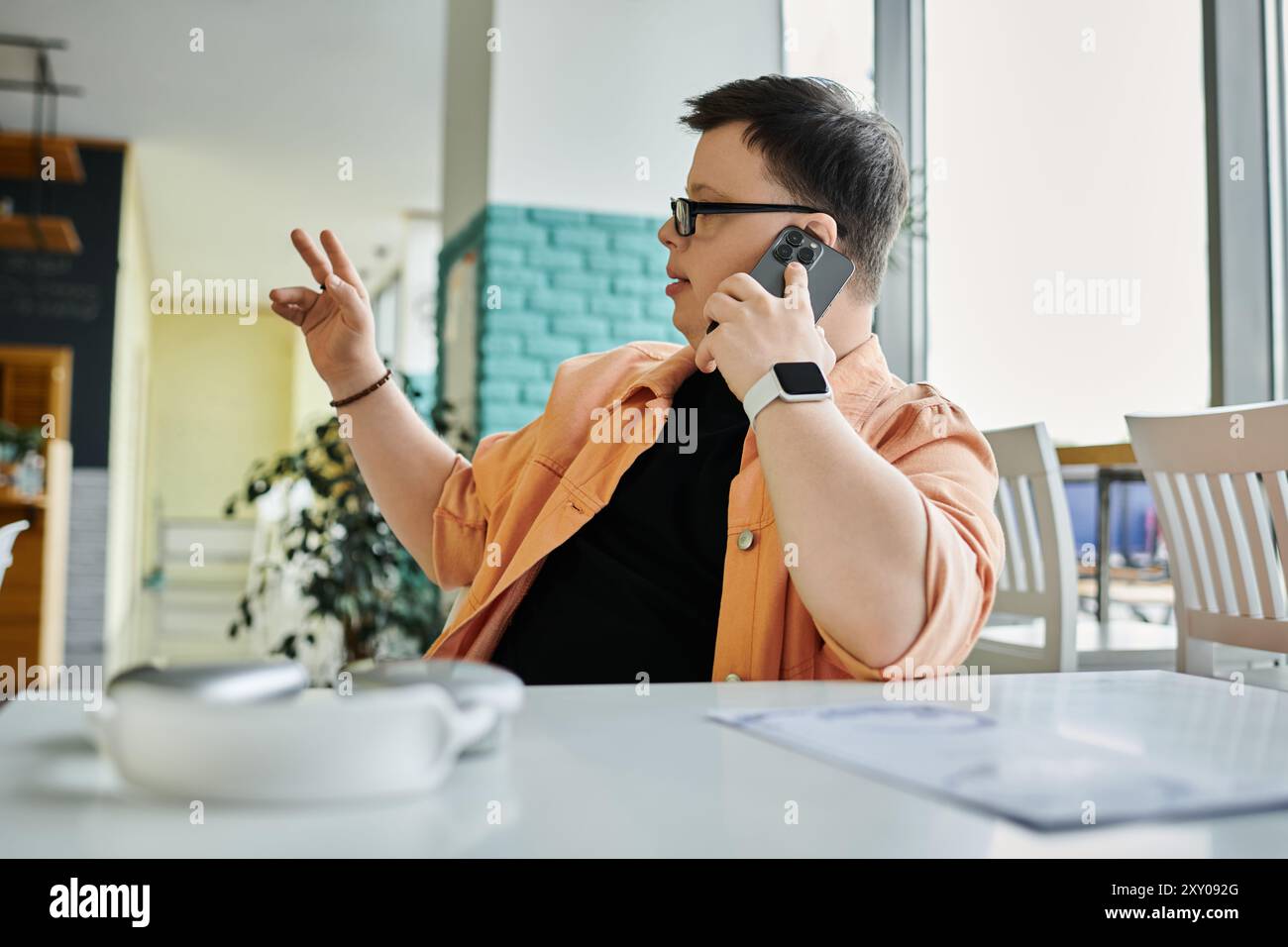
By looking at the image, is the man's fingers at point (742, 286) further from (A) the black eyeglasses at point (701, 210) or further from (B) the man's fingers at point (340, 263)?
(B) the man's fingers at point (340, 263)

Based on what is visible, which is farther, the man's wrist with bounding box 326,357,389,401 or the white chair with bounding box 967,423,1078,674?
the white chair with bounding box 967,423,1078,674

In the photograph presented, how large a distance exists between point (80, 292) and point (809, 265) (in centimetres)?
807

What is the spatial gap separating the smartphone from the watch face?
23 cm

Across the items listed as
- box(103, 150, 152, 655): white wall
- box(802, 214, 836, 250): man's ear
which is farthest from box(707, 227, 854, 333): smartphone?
box(103, 150, 152, 655): white wall

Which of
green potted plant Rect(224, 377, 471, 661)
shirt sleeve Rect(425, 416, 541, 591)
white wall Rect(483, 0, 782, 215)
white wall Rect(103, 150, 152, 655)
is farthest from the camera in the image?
white wall Rect(103, 150, 152, 655)

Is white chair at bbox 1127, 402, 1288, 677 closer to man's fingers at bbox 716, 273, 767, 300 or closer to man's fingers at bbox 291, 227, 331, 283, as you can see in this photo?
man's fingers at bbox 716, 273, 767, 300

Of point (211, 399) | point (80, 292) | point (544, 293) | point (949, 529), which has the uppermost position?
point (211, 399)

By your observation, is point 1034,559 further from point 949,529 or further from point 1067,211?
point 949,529

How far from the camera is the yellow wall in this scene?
51.2 feet

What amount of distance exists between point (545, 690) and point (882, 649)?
10.3 inches

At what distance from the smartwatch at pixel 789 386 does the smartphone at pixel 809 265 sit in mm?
230

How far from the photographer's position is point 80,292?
801 cm

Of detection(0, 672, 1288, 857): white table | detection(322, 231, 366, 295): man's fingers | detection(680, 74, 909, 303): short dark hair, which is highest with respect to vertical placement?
detection(680, 74, 909, 303): short dark hair

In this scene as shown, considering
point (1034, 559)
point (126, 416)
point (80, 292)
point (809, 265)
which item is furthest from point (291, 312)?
point (126, 416)
